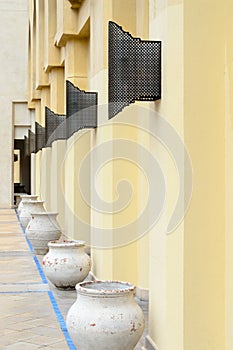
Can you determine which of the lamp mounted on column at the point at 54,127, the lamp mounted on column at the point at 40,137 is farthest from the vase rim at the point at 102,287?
the lamp mounted on column at the point at 40,137

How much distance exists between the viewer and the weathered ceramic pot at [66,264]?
9.12 meters

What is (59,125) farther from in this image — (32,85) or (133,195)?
(32,85)

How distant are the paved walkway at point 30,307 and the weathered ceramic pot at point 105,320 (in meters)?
0.80

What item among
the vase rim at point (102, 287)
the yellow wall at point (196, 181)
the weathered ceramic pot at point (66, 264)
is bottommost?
the weathered ceramic pot at point (66, 264)

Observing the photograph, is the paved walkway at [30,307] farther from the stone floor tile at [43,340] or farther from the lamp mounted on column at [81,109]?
the lamp mounted on column at [81,109]

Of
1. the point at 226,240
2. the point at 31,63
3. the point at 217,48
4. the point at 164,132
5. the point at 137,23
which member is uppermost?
the point at 31,63

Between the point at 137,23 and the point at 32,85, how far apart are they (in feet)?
53.1

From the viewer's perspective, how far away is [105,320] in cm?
566

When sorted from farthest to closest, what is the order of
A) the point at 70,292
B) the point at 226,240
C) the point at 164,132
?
the point at 70,292 → the point at 164,132 → the point at 226,240

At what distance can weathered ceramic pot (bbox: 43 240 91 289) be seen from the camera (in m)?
9.12

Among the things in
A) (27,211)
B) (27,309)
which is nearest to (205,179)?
(27,309)

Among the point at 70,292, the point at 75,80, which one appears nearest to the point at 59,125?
the point at 75,80

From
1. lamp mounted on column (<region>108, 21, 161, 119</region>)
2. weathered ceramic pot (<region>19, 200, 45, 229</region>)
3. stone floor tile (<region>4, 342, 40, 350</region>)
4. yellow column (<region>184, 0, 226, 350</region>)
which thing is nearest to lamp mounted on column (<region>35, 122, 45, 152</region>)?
weathered ceramic pot (<region>19, 200, 45, 229</region>)

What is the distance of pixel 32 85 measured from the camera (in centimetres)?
2458
